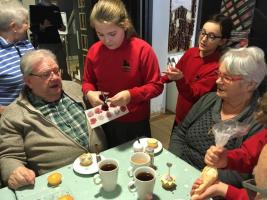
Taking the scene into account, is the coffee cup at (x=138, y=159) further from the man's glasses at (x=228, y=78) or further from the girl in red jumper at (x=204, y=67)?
the girl in red jumper at (x=204, y=67)

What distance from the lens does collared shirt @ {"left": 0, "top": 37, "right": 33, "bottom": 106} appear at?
1956 mm

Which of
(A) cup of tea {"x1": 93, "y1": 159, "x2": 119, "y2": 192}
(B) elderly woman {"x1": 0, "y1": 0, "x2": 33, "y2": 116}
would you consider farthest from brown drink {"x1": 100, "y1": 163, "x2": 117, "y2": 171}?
(B) elderly woman {"x1": 0, "y1": 0, "x2": 33, "y2": 116}

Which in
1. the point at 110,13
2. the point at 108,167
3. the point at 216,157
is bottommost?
the point at 108,167

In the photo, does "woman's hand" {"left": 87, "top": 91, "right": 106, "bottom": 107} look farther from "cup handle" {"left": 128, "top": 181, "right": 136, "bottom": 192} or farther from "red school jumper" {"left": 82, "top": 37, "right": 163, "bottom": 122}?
"cup handle" {"left": 128, "top": 181, "right": 136, "bottom": 192}

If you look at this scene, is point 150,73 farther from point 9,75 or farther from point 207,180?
point 9,75

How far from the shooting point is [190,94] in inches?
76.4

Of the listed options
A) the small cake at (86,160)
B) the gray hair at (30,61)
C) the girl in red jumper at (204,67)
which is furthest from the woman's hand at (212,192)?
the gray hair at (30,61)

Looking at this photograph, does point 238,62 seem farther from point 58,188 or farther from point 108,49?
point 58,188

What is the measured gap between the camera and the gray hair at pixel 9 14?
207 cm

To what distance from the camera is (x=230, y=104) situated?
1.59 metres

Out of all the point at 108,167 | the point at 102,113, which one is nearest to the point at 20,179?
the point at 108,167

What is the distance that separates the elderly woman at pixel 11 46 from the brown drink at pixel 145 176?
1.28 meters

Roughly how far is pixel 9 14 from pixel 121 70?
3.39 feet

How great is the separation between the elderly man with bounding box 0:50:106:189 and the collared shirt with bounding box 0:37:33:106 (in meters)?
0.37
